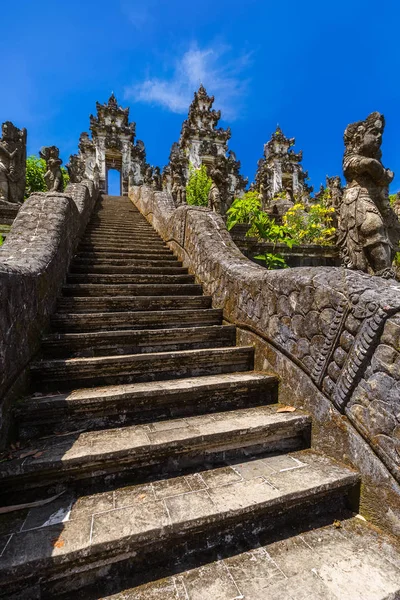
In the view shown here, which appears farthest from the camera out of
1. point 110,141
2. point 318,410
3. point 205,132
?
point 205,132

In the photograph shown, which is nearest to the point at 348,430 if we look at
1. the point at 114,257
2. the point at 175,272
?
the point at 175,272

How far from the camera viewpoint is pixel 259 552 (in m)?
1.51

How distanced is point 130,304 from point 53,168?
31.8ft

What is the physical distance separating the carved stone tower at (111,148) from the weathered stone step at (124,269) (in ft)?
86.4

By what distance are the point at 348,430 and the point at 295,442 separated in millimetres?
439

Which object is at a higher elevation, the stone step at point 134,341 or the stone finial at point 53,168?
the stone finial at point 53,168

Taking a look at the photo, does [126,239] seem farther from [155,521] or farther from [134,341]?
[155,521]

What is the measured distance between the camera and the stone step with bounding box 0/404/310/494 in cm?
165

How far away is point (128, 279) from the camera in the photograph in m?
4.24

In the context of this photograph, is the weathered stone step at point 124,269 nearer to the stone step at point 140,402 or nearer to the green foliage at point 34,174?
the stone step at point 140,402

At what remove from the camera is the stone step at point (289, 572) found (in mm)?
1280

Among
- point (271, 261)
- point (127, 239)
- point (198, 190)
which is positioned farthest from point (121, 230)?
point (198, 190)

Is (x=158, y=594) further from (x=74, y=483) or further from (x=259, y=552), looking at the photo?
(x=74, y=483)

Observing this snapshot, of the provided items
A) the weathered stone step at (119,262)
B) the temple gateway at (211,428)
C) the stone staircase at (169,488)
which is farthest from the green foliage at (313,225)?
the stone staircase at (169,488)
